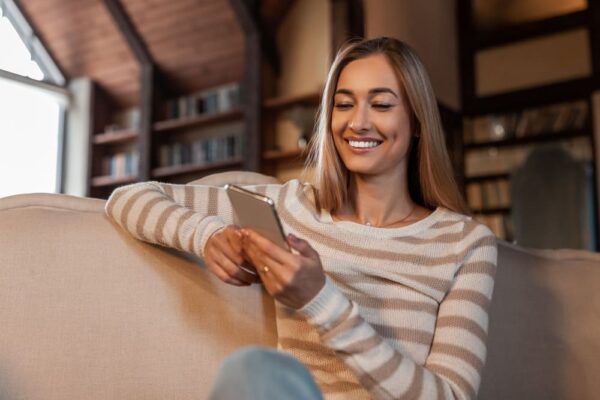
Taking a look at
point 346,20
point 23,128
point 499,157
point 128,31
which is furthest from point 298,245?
point 23,128

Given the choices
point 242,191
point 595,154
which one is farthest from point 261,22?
point 242,191

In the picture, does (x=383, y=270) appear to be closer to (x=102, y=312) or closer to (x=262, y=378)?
(x=102, y=312)

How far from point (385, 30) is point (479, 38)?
926 millimetres

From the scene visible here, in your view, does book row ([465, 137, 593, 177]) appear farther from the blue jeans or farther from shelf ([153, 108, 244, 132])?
the blue jeans

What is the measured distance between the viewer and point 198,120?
612 centimetres

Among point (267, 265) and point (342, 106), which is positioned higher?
point (342, 106)

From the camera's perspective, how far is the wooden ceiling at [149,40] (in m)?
5.85

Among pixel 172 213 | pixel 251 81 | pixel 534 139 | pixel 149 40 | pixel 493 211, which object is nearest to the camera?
pixel 172 213

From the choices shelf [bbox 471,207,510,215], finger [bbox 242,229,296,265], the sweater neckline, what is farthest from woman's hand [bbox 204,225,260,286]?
shelf [bbox 471,207,510,215]

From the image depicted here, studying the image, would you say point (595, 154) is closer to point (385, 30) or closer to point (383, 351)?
point (385, 30)

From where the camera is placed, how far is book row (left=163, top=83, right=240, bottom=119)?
236 inches

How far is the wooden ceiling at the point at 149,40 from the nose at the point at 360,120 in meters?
4.69

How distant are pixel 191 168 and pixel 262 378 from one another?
218 inches

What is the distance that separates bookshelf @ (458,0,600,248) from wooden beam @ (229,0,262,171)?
64.0 inches
